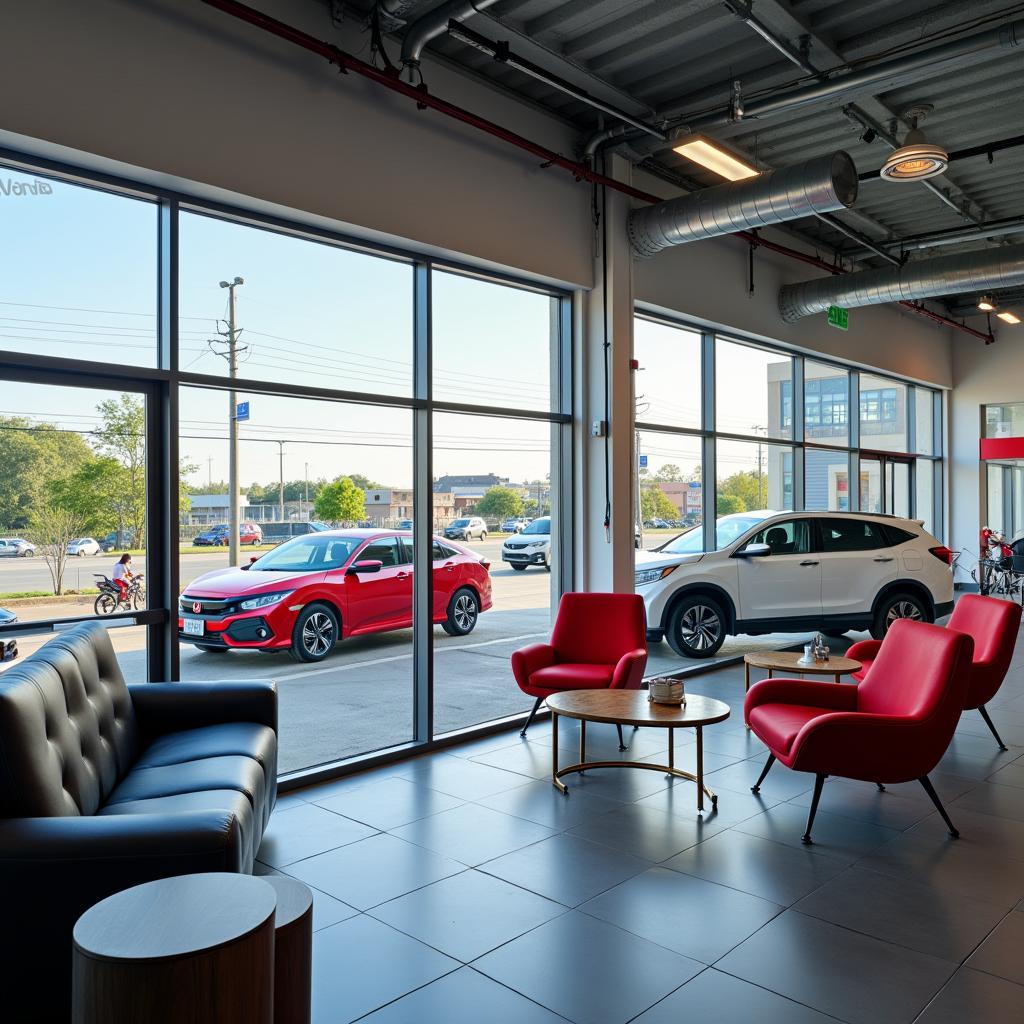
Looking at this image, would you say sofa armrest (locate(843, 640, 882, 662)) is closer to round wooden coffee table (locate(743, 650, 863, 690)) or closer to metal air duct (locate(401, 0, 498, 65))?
round wooden coffee table (locate(743, 650, 863, 690))

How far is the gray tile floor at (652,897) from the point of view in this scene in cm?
252

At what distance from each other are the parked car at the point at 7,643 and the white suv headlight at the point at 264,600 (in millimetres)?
1141

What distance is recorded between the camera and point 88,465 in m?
3.88

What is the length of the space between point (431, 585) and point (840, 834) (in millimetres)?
2593

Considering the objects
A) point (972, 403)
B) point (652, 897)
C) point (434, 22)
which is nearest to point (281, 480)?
point (434, 22)

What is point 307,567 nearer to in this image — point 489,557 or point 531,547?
point 489,557

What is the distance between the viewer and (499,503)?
5816 millimetres

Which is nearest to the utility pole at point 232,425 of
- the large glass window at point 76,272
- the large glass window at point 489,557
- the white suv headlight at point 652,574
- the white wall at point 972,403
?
the large glass window at point 76,272

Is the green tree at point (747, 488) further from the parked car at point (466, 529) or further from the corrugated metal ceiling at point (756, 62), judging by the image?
the parked car at point (466, 529)

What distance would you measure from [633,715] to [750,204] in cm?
360

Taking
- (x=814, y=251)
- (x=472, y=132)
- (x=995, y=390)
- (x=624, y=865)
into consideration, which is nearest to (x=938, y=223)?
(x=814, y=251)

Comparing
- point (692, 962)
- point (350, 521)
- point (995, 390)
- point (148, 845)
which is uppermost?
point (995, 390)

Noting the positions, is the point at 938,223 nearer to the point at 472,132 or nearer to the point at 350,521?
the point at 472,132

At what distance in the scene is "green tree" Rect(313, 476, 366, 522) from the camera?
481cm
